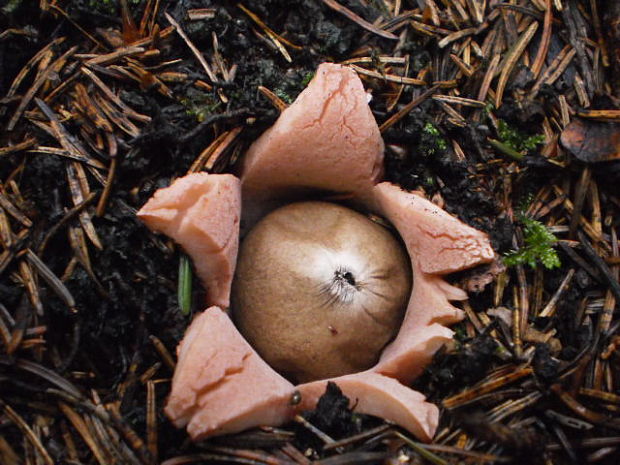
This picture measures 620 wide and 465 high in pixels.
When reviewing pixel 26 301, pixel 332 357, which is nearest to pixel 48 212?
pixel 26 301

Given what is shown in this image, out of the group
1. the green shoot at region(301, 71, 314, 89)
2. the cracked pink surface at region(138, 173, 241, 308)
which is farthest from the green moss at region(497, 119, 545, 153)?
the cracked pink surface at region(138, 173, 241, 308)

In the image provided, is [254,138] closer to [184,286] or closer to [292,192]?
[292,192]

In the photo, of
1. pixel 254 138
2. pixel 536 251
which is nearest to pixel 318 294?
pixel 254 138

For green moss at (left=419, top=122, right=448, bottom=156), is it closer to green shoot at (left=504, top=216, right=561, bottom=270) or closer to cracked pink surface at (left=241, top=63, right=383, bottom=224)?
cracked pink surface at (left=241, top=63, right=383, bottom=224)

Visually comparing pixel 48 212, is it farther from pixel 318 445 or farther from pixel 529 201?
pixel 529 201

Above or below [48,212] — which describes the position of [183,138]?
above

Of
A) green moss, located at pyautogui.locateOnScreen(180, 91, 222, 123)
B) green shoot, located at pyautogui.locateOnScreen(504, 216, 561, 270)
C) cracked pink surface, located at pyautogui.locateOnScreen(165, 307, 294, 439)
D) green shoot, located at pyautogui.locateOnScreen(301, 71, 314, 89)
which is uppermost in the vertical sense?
green shoot, located at pyautogui.locateOnScreen(301, 71, 314, 89)
